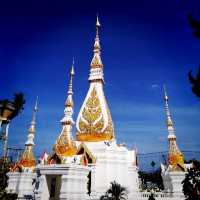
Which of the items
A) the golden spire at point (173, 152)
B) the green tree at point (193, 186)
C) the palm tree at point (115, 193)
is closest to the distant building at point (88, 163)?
the golden spire at point (173, 152)

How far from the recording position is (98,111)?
85.7ft

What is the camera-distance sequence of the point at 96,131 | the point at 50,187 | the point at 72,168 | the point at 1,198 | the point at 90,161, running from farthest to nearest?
the point at 96,131 → the point at 90,161 → the point at 50,187 → the point at 72,168 → the point at 1,198

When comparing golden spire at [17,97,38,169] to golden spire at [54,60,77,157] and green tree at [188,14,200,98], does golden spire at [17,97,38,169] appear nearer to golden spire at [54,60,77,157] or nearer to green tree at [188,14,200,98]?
golden spire at [54,60,77,157]

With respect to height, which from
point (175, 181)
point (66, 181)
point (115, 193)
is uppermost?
point (175, 181)

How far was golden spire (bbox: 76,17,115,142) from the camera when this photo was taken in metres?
25.0

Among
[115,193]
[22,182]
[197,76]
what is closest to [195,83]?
[197,76]

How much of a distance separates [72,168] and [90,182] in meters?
3.51

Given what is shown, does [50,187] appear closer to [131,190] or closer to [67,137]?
[67,137]

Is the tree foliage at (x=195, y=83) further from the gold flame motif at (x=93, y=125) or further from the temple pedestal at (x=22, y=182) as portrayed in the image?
the temple pedestal at (x=22, y=182)

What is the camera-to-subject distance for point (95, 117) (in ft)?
84.7

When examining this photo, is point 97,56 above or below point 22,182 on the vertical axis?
above

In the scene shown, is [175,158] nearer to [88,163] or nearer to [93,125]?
[88,163]

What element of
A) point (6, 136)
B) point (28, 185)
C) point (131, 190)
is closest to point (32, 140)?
point (28, 185)

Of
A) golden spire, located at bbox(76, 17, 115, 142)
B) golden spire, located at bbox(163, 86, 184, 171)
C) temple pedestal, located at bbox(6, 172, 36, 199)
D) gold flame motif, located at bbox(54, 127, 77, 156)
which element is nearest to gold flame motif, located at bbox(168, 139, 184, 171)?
golden spire, located at bbox(163, 86, 184, 171)
